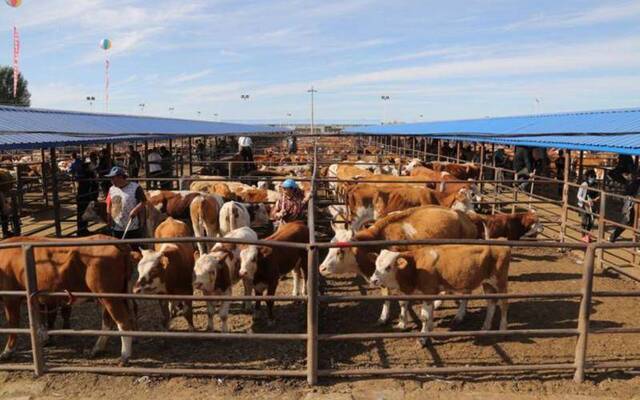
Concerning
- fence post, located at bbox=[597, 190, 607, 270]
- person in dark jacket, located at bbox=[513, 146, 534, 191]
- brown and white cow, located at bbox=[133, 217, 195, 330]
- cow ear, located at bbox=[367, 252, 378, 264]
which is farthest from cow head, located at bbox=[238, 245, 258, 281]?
person in dark jacket, located at bbox=[513, 146, 534, 191]

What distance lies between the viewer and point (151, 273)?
545cm

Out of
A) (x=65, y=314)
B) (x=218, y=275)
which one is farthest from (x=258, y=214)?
(x=65, y=314)

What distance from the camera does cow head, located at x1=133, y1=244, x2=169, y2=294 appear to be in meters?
5.41

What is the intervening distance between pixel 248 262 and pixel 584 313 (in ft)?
12.0

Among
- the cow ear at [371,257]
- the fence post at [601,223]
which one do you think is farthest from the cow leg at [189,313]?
the fence post at [601,223]

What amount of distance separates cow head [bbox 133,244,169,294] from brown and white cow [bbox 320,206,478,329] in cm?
218

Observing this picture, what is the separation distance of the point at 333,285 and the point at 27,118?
10.6 metres

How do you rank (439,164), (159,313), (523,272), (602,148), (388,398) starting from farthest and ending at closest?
(439,164) < (602,148) < (523,272) < (159,313) < (388,398)

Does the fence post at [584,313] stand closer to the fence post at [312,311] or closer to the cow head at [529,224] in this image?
the fence post at [312,311]

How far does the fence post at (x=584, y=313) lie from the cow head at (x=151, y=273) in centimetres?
433

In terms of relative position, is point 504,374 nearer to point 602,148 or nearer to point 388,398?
point 388,398

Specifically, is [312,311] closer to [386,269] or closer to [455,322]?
[386,269]

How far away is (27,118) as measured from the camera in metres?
13.5

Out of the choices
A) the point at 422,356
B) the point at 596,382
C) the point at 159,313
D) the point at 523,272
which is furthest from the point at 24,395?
the point at 523,272
